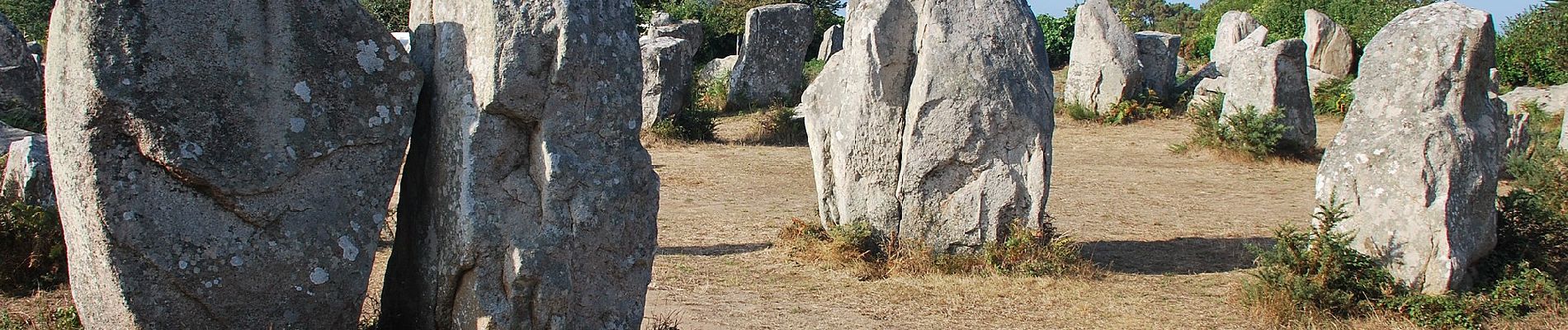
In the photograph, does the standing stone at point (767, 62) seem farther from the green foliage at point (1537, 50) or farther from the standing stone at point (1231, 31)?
the green foliage at point (1537, 50)

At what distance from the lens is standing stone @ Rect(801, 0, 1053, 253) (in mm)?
7410

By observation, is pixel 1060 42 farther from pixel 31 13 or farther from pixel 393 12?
pixel 31 13

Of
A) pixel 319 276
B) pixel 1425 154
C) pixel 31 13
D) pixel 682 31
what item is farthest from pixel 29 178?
pixel 31 13

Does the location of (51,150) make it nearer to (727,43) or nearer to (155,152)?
(155,152)

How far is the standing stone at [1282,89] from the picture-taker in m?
13.1

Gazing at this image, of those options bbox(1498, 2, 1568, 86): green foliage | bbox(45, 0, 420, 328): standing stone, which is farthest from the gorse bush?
bbox(1498, 2, 1568, 86): green foliage

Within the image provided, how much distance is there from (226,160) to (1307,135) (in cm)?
1174

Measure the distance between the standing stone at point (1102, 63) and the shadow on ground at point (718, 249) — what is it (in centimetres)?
932

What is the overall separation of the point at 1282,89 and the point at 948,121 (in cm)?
722

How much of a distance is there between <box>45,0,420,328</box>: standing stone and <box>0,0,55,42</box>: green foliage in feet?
87.6

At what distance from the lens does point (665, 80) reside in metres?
14.9

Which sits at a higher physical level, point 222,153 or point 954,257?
point 222,153

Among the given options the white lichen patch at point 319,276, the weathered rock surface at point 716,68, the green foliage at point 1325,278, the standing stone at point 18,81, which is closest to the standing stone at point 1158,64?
the weathered rock surface at point 716,68

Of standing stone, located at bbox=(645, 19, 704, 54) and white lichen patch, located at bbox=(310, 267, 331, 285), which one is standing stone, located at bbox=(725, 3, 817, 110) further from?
white lichen patch, located at bbox=(310, 267, 331, 285)
